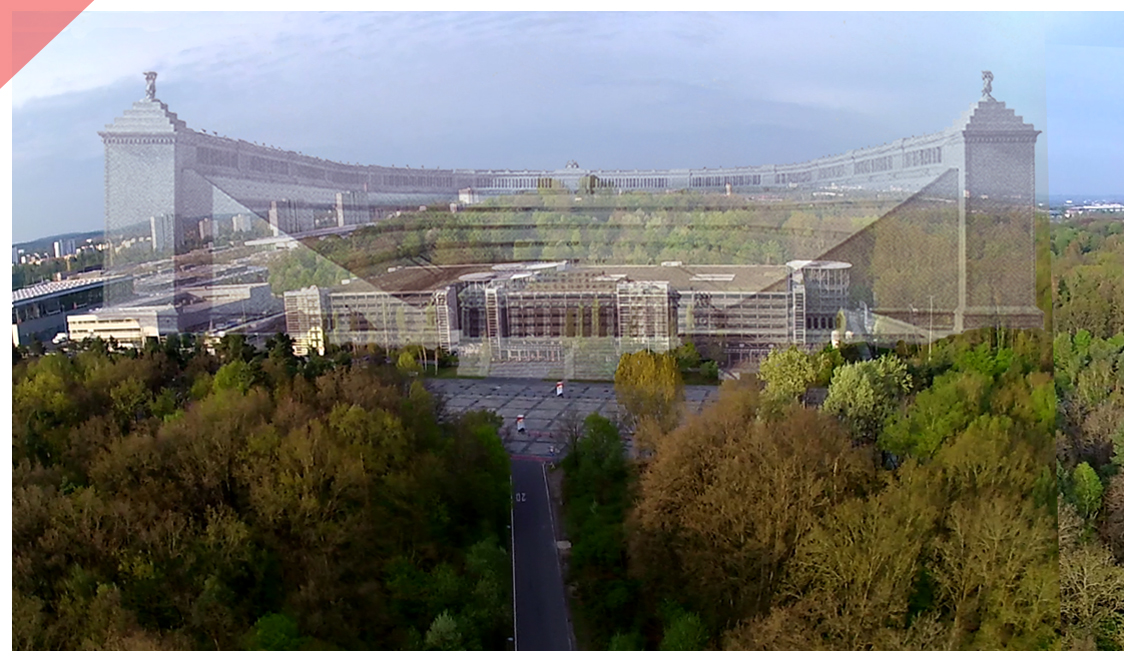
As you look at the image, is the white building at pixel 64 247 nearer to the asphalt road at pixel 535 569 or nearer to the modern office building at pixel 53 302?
the modern office building at pixel 53 302

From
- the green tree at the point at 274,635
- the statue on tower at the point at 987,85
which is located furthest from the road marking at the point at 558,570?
the statue on tower at the point at 987,85

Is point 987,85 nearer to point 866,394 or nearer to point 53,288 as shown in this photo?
point 866,394

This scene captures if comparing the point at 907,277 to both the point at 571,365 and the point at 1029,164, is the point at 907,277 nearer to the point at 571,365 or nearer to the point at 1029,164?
the point at 1029,164

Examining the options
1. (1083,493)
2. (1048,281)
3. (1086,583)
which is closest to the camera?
(1086,583)

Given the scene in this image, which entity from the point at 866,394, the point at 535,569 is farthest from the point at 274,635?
the point at 866,394

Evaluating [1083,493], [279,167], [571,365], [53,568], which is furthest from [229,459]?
[1083,493]
